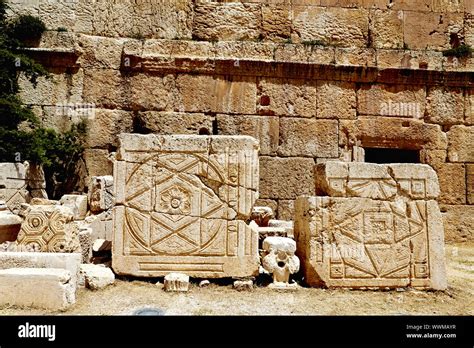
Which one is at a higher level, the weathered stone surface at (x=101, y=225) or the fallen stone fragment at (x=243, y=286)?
the weathered stone surface at (x=101, y=225)

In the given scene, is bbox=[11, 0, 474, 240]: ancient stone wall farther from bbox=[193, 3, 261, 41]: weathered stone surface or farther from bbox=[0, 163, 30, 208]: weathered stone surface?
bbox=[0, 163, 30, 208]: weathered stone surface

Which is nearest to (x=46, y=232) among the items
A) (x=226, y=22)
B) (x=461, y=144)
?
(x=226, y=22)

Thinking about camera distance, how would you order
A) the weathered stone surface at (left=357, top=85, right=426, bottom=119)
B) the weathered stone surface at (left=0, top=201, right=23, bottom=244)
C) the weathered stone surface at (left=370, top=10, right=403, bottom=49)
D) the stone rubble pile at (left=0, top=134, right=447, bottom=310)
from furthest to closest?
the weathered stone surface at (left=370, top=10, right=403, bottom=49)
the weathered stone surface at (left=357, top=85, right=426, bottom=119)
the weathered stone surface at (left=0, top=201, right=23, bottom=244)
the stone rubble pile at (left=0, top=134, right=447, bottom=310)

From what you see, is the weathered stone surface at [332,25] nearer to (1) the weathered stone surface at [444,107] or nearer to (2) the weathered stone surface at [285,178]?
(1) the weathered stone surface at [444,107]

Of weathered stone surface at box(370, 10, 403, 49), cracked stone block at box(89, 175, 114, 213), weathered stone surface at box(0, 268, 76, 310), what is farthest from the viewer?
weathered stone surface at box(370, 10, 403, 49)

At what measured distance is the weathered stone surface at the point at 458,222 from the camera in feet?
26.0

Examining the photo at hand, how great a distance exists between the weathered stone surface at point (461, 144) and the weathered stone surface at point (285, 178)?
3.03 m

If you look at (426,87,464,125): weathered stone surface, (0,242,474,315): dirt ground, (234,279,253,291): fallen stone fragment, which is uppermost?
(426,87,464,125): weathered stone surface

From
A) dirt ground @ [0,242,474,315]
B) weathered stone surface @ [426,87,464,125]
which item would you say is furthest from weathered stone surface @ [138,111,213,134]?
weathered stone surface @ [426,87,464,125]

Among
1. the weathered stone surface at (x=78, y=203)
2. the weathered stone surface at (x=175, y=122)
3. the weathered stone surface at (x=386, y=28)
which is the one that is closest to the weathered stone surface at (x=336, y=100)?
the weathered stone surface at (x=386, y=28)

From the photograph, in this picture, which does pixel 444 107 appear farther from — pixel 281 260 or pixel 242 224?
pixel 242 224

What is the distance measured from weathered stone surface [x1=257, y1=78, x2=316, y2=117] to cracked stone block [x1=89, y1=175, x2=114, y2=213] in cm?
334

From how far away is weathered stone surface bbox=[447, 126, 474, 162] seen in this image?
8219 millimetres
